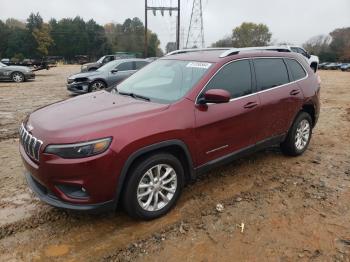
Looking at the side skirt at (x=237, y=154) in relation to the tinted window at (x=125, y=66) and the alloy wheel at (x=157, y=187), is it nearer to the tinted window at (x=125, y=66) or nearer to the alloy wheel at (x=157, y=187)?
the alloy wheel at (x=157, y=187)

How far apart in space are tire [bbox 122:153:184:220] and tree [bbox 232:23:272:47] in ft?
311

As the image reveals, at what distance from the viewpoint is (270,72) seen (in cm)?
490

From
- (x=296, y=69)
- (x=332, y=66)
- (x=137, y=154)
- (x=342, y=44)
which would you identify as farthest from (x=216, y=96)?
(x=342, y=44)

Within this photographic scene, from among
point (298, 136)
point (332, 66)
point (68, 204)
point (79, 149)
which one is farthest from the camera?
point (332, 66)

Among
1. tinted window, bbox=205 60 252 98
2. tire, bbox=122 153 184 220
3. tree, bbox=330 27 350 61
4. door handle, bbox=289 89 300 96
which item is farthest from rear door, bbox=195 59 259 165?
tree, bbox=330 27 350 61

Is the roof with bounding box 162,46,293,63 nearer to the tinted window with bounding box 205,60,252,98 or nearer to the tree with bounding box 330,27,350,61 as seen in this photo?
the tinted window with bounding box 205,60,252,98

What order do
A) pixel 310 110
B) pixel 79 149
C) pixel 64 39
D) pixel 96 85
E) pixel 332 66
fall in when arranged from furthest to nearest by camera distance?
pixel 64 39 < pixel 332 66 < pixel 96 85 < pixel 310 110 < pixel 79 149

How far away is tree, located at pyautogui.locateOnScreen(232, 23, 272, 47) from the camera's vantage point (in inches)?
3765

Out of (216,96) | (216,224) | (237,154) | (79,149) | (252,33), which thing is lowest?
(216,224)

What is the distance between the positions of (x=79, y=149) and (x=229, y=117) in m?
1.88

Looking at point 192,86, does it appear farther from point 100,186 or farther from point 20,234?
point 20,234

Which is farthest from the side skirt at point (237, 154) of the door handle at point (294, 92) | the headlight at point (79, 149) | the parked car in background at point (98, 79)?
the parked car in background at point (98, 79)

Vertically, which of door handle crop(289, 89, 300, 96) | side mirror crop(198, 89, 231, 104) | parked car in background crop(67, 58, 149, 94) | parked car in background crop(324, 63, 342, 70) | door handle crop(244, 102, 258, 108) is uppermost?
side mirror crop(198, 89, 231, 104)

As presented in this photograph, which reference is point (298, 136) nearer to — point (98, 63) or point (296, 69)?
point (296, 69)
